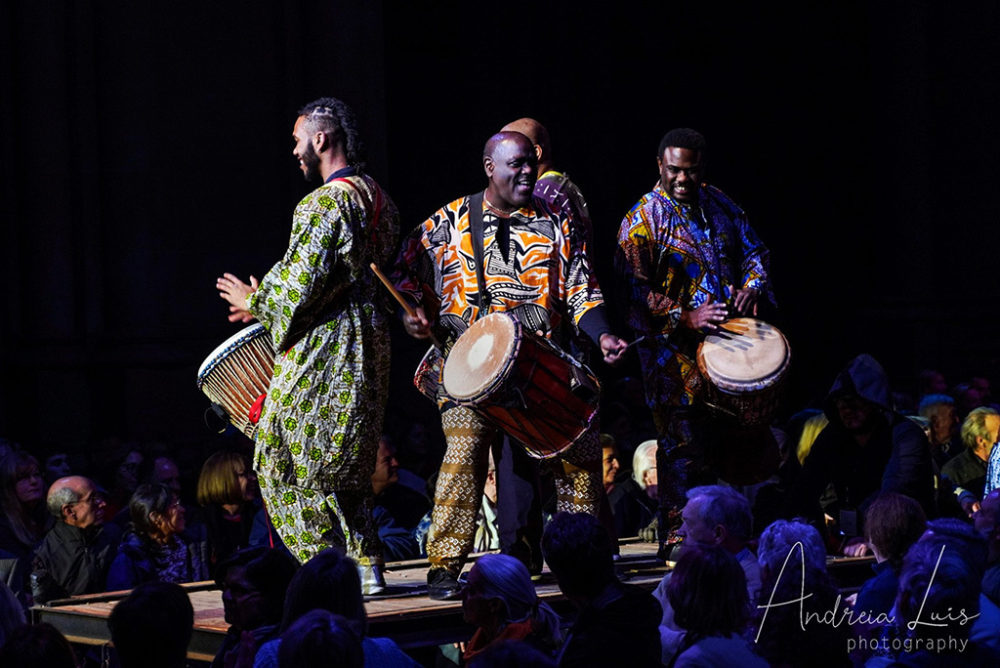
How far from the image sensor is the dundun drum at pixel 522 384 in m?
6.20

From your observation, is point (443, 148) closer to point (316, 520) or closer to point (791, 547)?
point (316, 520)

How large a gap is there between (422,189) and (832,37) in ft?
16.7

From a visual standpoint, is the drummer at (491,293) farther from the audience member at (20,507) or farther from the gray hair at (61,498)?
the audience member at (20,507)

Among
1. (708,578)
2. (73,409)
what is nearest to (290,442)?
(708,578)

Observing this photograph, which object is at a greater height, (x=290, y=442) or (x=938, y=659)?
(x=290, y=442)

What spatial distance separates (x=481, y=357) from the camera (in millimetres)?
6277

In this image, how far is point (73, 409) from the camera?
11.3 meters

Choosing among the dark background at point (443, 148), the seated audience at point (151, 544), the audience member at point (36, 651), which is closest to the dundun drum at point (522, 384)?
the seated audience at point (151, 544)

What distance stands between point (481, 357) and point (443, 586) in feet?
3.23

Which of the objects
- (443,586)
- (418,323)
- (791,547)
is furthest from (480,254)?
(791,547)

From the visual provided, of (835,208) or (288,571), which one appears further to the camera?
(835,208)

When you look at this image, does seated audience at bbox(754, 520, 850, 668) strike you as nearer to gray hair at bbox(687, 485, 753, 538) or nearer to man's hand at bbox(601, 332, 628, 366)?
gray hair at bbox(687, 485, 753, 538)

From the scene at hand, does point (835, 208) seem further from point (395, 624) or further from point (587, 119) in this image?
point (395, 624)

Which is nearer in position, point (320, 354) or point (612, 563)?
point (612, 563)
